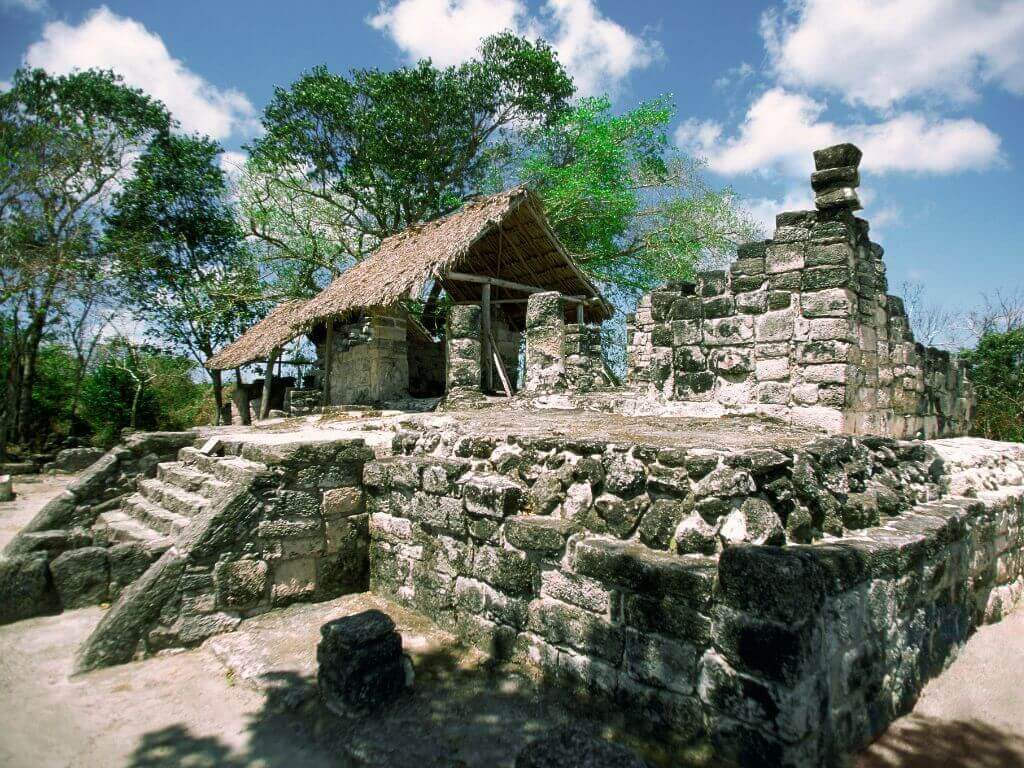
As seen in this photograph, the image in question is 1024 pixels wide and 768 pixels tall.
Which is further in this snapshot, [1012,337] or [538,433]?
[1012,337]

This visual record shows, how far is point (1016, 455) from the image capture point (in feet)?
16.1

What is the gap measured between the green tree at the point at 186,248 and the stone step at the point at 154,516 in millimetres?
12671

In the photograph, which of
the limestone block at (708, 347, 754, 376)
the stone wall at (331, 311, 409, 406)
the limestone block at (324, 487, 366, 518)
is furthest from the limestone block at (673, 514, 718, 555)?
the stone wall at (331, 311, 409, 406)

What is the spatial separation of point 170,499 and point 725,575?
526 centimetres

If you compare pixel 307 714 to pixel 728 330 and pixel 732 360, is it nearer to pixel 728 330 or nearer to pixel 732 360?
pixel 732 360

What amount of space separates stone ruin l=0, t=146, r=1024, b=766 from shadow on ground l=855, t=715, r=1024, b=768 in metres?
0.08

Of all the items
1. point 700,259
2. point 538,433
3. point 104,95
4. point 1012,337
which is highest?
point 104,95

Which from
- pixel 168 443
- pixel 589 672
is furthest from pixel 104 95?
pixel 589 672

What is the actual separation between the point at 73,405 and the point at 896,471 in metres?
20.9

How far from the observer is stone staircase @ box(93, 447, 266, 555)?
5.02m

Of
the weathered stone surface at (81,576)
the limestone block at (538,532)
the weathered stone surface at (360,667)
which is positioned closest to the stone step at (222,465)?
the weathered stone surface at (81,576)

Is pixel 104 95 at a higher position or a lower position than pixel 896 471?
higher

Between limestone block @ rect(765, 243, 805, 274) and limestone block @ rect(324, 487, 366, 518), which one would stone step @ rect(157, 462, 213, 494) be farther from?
limestone block @ rect(765, 243, 805, 274)

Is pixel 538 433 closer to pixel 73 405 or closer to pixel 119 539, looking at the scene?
pixel 119 539
